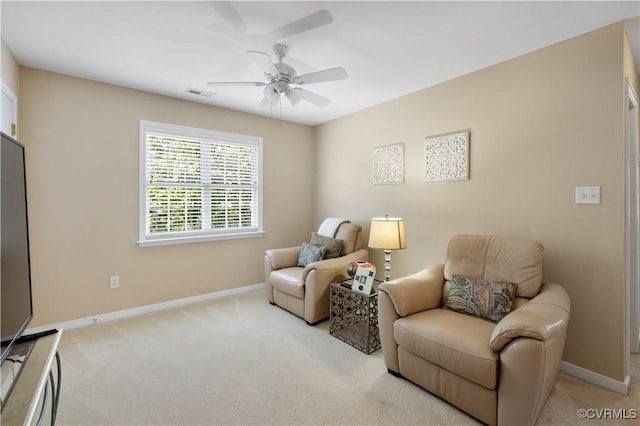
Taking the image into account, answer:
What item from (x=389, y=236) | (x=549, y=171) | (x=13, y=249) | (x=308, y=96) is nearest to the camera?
(x=13, y=249)

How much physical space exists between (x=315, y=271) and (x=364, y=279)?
55 cm

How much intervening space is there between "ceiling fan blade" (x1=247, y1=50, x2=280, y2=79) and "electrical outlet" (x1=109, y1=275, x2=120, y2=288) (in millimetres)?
2659

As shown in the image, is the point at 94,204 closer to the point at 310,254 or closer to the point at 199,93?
the point at 199,93

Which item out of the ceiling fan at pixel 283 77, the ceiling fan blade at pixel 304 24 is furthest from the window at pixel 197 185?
the ceiling fan blade at pixel 304 24

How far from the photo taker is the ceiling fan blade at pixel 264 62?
2381 mm

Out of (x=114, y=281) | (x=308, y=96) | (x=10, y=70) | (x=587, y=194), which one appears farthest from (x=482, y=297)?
(x=10, y=70)

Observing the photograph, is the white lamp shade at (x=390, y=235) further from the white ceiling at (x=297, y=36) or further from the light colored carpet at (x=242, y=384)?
the white ceiling at (x=297, y=36)

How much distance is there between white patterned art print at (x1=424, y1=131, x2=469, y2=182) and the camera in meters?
2.87

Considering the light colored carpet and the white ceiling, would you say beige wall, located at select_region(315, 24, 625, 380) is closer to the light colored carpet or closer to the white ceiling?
the white ceiling

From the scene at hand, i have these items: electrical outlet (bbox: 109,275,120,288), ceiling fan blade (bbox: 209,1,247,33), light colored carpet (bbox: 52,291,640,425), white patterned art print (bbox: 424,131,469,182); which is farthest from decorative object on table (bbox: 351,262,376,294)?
electrical outlet (bbox: 109,275,120,288)

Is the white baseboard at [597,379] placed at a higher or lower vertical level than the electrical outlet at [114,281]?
lower

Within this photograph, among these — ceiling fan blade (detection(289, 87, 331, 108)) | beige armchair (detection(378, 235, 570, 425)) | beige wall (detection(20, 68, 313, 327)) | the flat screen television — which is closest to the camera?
the flat screen television

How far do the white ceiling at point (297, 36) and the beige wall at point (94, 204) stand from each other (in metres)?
0.34

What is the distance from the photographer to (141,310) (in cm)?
335
